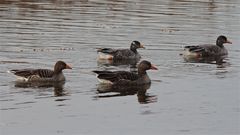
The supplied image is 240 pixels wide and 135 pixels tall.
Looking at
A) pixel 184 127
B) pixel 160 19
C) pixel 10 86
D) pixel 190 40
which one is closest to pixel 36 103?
pixel 10 86

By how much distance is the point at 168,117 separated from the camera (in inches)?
744

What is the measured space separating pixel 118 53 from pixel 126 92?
6.32 meters

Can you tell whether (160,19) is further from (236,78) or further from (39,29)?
(236,78)

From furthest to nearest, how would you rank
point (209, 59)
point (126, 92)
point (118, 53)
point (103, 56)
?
point (209, 59) → point (118, 53) → point (103, 56) → point (126, 92)

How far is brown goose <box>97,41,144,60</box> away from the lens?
1117 inches

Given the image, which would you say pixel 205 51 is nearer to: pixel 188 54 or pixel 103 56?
pixel 188 54

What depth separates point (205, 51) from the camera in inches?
1200

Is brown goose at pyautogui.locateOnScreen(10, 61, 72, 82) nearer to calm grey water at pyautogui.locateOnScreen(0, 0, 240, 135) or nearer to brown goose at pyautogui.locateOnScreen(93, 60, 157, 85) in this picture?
calm grey water at pyautogui.locateOnScreen(0, 0, 240, 135)

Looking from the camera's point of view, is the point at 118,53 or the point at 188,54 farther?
the point at 188,54

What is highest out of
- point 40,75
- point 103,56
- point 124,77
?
point 103,56

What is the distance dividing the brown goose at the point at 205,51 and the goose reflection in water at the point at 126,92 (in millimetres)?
6424

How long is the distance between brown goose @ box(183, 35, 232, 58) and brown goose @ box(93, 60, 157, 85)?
5.74m

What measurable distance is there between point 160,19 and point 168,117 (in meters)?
23.1

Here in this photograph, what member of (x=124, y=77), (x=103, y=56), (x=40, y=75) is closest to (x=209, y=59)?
(x=103, y=56)
